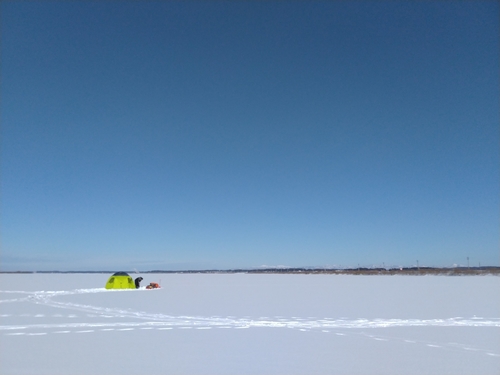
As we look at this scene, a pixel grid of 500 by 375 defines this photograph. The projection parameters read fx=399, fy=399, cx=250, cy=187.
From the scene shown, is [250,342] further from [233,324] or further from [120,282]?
[120,282]

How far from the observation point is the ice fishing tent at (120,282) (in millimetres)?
29641

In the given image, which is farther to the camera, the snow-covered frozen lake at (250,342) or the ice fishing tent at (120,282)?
the ice fishing tent at (120,282)

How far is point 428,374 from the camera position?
654 centimetres

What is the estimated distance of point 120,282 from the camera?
98.4ft

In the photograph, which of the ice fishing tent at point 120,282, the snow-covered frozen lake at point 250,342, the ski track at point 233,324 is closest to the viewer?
the snow-covered frozen lake at point 250,342

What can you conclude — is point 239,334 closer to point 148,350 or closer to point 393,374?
point 148,350

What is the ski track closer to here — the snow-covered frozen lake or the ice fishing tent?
the snow-covered frozen lake

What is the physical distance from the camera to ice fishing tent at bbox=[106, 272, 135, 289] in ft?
97.2

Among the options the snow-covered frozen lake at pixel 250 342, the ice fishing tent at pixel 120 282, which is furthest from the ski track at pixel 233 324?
the ice fishing tent at pixel 120 282

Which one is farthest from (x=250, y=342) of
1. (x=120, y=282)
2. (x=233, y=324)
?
(x=120, y=282)

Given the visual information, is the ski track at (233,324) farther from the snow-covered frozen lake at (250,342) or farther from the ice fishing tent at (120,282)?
the ice fishing tent at (120,282)

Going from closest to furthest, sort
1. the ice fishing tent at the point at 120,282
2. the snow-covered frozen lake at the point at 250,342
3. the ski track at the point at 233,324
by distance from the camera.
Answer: the snow-covered frozen lake at the point at 250,342
the ski track at the point at 233,324
the ice fishing tent at the point at 120,282

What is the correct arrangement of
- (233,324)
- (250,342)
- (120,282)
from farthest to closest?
(120,282) < (233,324) < (250,342)

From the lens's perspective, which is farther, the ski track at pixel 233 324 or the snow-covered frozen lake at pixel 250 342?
the ski track at pixel 233 324
